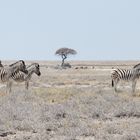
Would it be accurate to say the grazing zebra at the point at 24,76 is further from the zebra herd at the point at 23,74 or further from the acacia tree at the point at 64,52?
the acacia tree at the point at 64,52

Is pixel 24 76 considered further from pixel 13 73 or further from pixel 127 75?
pixel 127 75

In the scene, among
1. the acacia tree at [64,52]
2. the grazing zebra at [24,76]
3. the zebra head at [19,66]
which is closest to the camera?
the zebra head at [19,66]

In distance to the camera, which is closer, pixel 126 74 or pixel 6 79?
pixel 6 79

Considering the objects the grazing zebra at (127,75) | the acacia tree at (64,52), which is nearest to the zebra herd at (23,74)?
the grazing zebra at (127,75)

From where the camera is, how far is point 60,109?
13141mm

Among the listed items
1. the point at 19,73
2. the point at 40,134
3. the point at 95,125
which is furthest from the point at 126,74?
the point at 40,134

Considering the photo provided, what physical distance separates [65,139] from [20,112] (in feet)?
11.6

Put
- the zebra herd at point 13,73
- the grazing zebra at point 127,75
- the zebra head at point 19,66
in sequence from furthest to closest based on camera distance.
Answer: the grazing zebra at point 127,75, the zebra head at point 19,66, the zebra herd at point 13,73

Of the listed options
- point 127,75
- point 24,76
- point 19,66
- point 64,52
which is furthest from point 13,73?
point 64,52

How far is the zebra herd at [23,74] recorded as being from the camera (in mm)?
21422

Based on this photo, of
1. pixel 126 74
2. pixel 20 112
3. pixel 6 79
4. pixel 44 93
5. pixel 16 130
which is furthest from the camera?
pixel 126 74

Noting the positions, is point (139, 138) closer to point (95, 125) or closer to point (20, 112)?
point (95, 125)

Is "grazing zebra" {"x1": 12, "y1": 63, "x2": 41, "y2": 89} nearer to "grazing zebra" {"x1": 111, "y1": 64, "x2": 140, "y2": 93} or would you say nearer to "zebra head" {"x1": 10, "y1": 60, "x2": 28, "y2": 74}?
"zebra head" {"x1": 10, "y1": 60, "x2": 28, "y2": 74}

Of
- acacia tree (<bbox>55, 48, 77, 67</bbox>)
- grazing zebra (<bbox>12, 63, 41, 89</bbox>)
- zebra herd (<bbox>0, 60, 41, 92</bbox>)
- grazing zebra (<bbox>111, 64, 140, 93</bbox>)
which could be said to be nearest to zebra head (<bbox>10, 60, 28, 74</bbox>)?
zebra herd (<bbox>0, 60, 41, 92</bbox>)
